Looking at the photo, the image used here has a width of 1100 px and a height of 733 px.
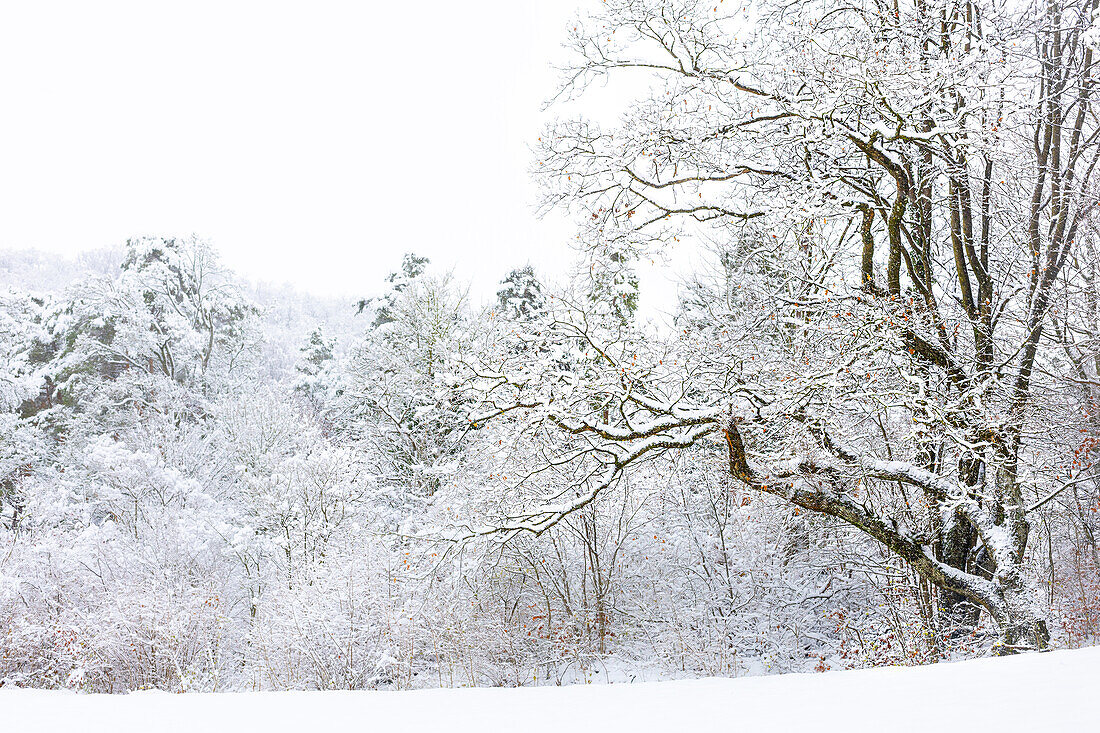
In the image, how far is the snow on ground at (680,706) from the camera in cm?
212

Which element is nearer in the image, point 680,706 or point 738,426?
point 680,706

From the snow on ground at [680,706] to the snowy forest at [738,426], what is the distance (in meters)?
2.09

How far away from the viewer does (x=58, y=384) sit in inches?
701

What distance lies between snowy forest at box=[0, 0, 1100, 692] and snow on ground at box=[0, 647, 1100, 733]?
2094mm

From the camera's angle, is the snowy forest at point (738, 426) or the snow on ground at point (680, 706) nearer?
the snow on ground at point (680, 706)

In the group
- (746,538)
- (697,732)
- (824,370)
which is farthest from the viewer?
(746,538)

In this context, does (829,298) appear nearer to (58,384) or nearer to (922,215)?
(922,215)

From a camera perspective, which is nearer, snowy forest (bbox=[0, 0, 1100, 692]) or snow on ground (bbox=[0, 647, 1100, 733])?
snow on ground (bbox=[0, 647, 1100, 733])

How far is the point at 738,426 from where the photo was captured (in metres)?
5.26

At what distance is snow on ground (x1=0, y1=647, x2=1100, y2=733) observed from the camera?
212 cm

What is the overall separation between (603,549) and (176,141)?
18728cm

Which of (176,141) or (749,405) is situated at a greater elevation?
(176,141)

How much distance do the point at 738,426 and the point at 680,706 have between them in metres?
2.87

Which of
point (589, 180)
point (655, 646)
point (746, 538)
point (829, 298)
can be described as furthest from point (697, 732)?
point (746, 538)
